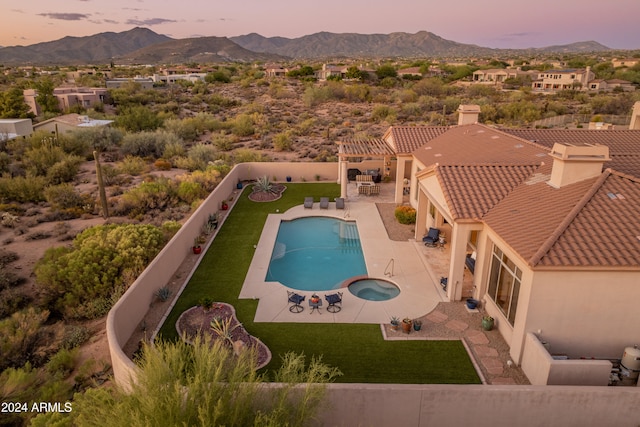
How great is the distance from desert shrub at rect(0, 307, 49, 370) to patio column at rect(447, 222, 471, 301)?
12.8 m

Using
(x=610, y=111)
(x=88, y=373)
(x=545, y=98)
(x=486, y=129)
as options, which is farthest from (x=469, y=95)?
(x=88, y=373)

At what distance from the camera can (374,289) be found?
15.2 metres

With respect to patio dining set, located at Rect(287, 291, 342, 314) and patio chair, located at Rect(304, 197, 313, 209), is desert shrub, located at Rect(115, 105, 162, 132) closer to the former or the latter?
patio chair, located at Rect(304, 197, 313, 209)

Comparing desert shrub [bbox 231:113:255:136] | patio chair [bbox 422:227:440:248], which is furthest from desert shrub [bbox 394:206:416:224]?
desert shrub [bbox 231:113:255:136]

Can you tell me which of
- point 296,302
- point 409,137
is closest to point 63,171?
point 296,302

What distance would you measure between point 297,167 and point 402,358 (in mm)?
19696

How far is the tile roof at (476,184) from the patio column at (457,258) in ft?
1.70

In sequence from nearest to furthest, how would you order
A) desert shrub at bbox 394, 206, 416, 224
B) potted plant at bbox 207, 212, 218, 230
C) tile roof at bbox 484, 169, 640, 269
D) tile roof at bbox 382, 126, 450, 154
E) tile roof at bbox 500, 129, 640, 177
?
tile roof at bbox 484, 169, 640, 269 → potted plant at bbox 207, 212, 218, 230 → desert shrub at bbox 394, 206, 416, 224 → tile roof at bbox 500, 129, 640, 177 → tile roof at bbox 382, 126, 450, 154

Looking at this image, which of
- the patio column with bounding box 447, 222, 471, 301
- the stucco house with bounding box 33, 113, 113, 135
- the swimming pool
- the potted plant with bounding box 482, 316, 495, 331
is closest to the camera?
the potted plant with bounding box 482, 316, 495, 331

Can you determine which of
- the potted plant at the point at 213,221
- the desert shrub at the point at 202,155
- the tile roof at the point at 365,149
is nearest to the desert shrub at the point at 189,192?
the potted plant at the point at 213,221

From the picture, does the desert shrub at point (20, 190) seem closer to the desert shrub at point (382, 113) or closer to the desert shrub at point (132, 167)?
the desert shrub at point (132, 167)

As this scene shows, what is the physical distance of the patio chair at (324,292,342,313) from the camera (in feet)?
44.0

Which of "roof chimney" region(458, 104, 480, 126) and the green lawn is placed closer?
the green lawn

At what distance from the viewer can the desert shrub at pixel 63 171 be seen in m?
27.7
